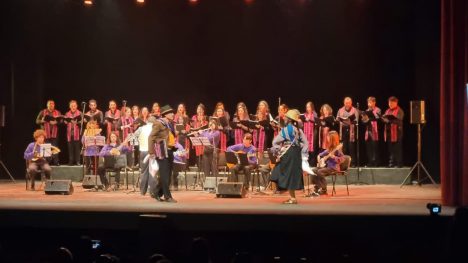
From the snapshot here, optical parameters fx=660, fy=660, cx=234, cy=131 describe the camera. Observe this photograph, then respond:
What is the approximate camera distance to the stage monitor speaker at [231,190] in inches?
496

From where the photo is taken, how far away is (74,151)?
1788 cm

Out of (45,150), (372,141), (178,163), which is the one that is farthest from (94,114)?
(372,141)

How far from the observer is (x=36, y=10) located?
59.3 ft

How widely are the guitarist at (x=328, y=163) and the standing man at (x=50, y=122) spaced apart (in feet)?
24.2

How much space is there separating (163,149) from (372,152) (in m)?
6.75

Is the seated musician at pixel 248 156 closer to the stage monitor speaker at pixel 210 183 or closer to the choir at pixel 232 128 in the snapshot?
the choir at pixel 232 128

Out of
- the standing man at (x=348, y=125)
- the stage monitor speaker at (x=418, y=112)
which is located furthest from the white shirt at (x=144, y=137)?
the stage monitor speaker at (x=418, y=112)

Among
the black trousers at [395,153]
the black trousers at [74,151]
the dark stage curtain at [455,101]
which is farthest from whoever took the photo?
the black trousers at [74,151]

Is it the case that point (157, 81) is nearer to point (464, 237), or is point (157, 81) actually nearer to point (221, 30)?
point (221, 30)

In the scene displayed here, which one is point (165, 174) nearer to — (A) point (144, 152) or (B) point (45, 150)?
(A) point (144, 152)

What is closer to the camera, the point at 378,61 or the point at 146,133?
the point at 146,133

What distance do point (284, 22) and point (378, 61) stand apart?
9.03ft

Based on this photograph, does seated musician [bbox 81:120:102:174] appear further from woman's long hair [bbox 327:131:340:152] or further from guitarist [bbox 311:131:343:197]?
woman's long hair [bbox 327:131:340:152]

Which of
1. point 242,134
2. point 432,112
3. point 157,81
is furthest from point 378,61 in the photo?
point 157,81
